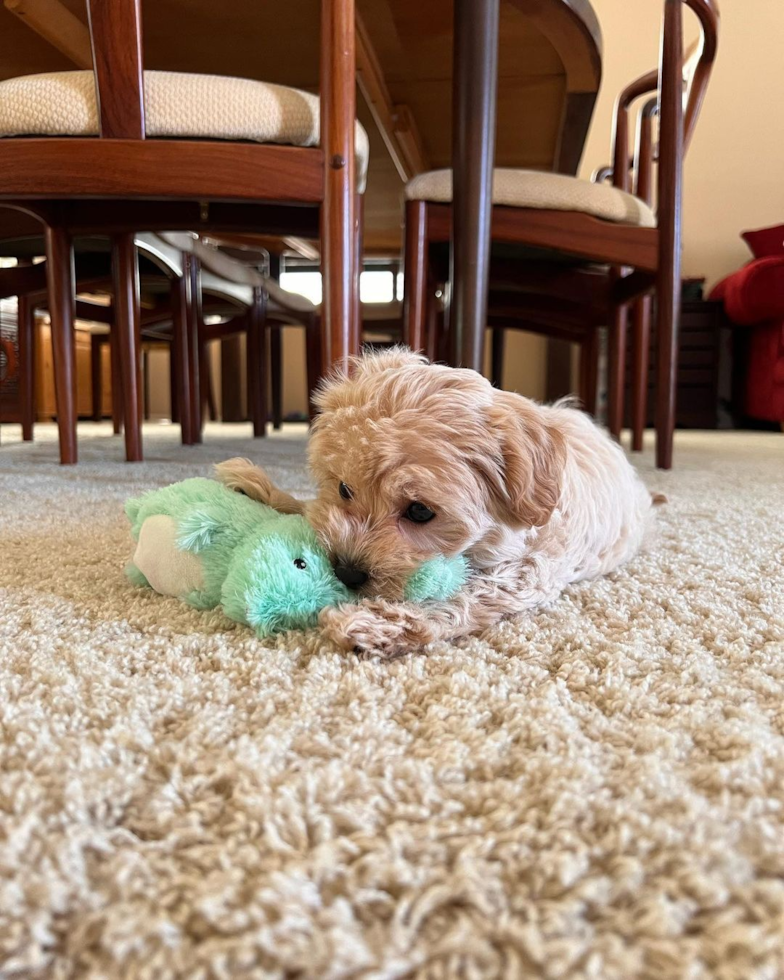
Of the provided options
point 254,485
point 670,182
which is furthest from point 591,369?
point 254,485

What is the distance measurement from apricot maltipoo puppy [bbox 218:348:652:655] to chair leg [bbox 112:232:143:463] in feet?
4.15

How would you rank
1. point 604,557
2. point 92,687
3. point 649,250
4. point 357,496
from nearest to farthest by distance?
1. point 92,687
2. point 357,496
3. point 604,557
4. point 649,250

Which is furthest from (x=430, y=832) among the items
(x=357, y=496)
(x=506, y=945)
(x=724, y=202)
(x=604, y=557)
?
(x=724, y=202)

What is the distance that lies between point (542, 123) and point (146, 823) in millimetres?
2340

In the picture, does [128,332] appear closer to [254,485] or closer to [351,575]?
[254,485]

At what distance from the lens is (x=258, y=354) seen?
10.6 ft

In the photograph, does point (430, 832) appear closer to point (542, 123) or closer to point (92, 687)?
point (92, 687)

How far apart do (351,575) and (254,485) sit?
0.65 ft

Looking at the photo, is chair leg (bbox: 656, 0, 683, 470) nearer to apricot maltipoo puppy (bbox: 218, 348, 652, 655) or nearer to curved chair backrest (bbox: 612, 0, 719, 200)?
curved chair backrest (bbox: 612, 0, 719, 200)

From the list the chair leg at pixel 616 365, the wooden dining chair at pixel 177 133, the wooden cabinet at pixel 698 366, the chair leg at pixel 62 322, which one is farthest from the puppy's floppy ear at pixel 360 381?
the wooden cabinet at pixel 698 366

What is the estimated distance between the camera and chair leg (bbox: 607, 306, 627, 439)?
2445mm

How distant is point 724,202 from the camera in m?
5.06

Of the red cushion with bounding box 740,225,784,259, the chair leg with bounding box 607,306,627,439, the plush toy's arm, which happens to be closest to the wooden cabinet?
the red cushion with bounding box 740,225,784,259

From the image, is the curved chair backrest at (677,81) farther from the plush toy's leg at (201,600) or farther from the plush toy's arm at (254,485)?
the plush toy's leg at (201,600)
